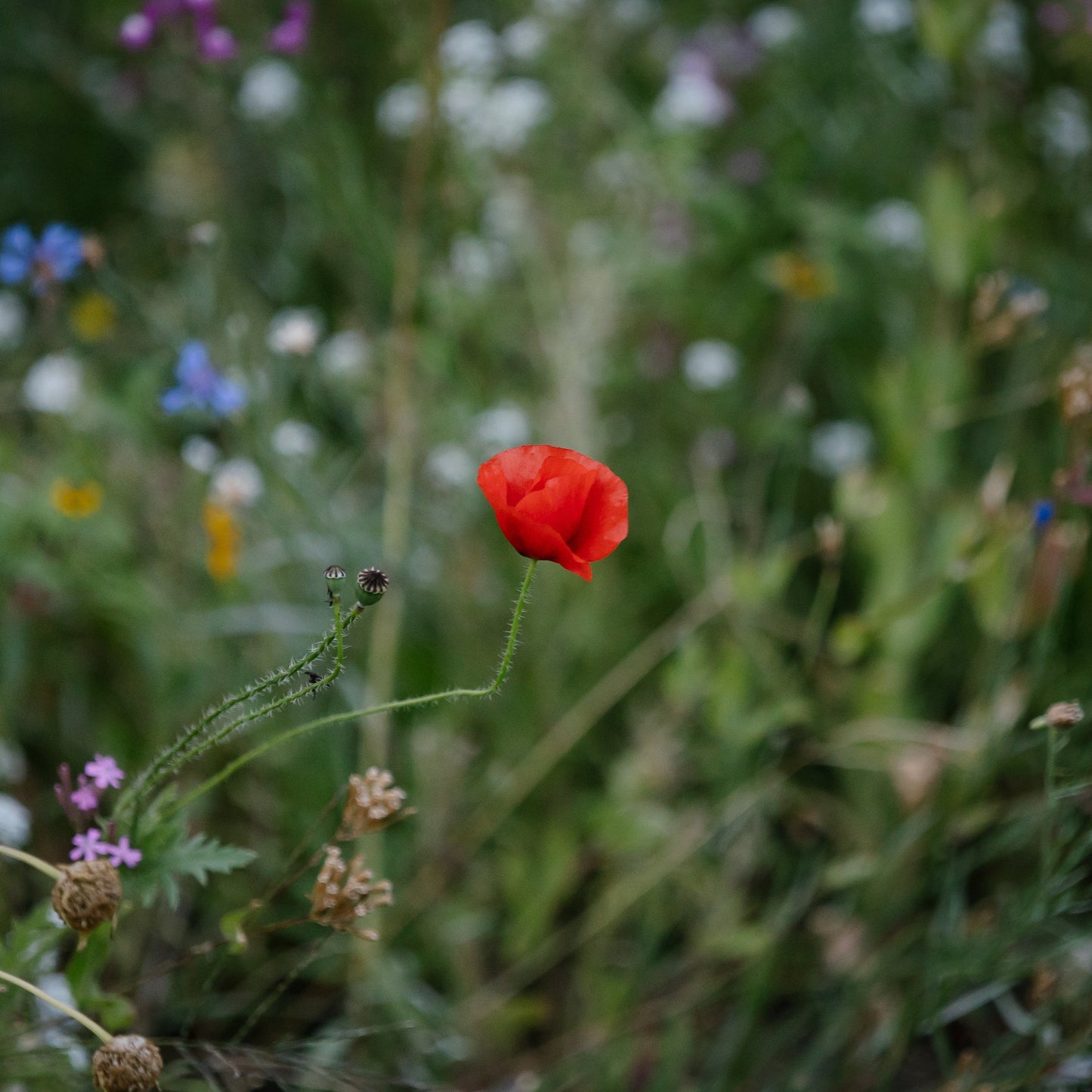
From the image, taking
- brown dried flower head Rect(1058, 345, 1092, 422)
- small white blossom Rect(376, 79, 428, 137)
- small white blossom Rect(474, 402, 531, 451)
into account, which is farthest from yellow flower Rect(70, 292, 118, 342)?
brown dried flower head Rect(1058, 345, 1092, 422)

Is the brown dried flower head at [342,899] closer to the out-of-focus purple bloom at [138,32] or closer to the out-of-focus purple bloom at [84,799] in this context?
the out-of-focus purple bloom at [84,799]

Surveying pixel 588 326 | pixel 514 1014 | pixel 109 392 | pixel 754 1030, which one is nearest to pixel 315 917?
pixel 514 1014

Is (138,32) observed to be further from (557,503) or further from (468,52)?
(557,503)

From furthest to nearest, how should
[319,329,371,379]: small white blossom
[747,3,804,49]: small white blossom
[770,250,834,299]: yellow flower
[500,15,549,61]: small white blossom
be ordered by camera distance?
[747,3,804,49]: small white blossom
[500,15,549,61]: small white blossom
[770,250,834,299]: yellow flower
[319,329,371,379]: small white blossom

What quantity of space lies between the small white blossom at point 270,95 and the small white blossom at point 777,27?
1.11 m

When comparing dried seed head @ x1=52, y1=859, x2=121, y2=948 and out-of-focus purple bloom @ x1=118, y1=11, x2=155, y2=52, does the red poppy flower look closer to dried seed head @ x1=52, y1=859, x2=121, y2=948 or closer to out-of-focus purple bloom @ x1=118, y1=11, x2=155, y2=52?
dried seed head @ x1=52, y1=859, x2=121, y2=948

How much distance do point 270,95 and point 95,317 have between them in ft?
1.91

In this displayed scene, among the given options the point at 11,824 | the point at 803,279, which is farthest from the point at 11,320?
the point at 803,279

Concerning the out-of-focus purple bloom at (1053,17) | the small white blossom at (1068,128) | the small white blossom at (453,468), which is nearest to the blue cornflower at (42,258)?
the small white blossom at (453,468)

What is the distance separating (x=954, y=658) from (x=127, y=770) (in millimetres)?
1248

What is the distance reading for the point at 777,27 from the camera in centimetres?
240

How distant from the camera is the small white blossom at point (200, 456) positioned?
56.5 inches

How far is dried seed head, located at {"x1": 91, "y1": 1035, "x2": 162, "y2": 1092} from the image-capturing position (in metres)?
0.62

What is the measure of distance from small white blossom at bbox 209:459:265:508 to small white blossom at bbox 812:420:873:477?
0.98 metres
